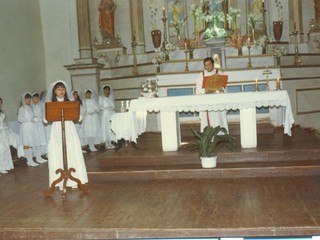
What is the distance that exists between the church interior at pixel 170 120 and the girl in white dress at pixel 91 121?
31cm

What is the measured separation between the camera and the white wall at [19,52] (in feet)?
38.8

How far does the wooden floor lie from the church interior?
0.06 feet

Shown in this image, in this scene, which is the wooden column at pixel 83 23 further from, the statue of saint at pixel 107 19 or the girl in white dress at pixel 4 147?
the girl in white dress at pixel 4 147

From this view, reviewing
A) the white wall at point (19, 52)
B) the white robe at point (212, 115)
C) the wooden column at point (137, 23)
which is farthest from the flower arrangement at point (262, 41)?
the white wall at point (19, 52)

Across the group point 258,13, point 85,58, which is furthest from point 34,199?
point 258,13

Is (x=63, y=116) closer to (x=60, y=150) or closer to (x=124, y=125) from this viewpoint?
(x=60, y=150)

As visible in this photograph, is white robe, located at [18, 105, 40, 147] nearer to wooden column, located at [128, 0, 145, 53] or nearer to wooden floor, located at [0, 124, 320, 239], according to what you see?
wooden floor, located at [0, 124, 320, 239]

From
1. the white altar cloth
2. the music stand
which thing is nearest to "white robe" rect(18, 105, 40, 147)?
the white altar cloth

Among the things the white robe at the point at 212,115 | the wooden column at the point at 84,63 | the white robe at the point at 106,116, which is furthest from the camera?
the wooden column at the point at 84,63

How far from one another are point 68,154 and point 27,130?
3.43 m

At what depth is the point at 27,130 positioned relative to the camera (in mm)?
9930

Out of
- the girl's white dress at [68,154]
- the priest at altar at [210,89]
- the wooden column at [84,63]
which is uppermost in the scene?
the wooden column at [84,63]

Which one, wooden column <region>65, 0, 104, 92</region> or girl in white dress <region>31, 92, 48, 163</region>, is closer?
girl in white dress <region>31, 92, 48, 163</region>

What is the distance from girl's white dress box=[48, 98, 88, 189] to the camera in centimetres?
686
